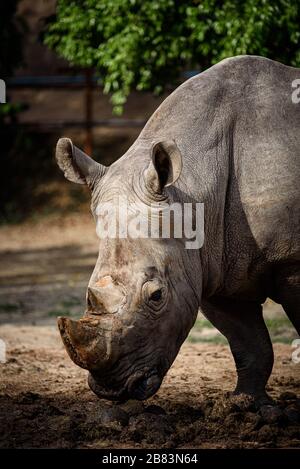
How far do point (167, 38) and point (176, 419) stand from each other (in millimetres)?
5107

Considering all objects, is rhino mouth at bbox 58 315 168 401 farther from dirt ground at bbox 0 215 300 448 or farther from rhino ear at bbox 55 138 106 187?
rhino ear at bbox 55 138 106 187

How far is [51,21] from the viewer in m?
11.6

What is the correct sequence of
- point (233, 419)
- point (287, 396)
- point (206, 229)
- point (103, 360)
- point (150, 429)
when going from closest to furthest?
point (103, 360) < point (150, 429) < point (206, 229) < point (233, 419) < point (287, 396)

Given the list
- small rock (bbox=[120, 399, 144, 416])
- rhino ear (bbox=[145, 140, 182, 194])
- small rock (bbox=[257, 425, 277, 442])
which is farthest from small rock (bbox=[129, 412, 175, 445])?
rhino ear (bbox=[145, 140, 182, 194])

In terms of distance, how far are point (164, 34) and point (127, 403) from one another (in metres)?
5.12

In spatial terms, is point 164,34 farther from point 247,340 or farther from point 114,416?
point 114,416

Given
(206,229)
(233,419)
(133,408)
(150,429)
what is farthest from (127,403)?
(206,229)

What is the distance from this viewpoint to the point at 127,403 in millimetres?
5328

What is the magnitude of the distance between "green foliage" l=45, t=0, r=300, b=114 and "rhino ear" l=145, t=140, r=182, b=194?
13.1 feet

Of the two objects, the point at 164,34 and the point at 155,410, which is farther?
the point at 164,34

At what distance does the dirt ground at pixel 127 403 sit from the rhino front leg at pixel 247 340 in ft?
0.65

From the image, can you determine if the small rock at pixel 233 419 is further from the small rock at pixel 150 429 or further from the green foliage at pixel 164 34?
the green foliage at pixel 164 34

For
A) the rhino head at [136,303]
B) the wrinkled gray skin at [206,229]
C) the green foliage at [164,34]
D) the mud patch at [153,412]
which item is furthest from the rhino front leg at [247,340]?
the green foliage at [164,34]

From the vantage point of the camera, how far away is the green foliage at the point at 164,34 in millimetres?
8523
